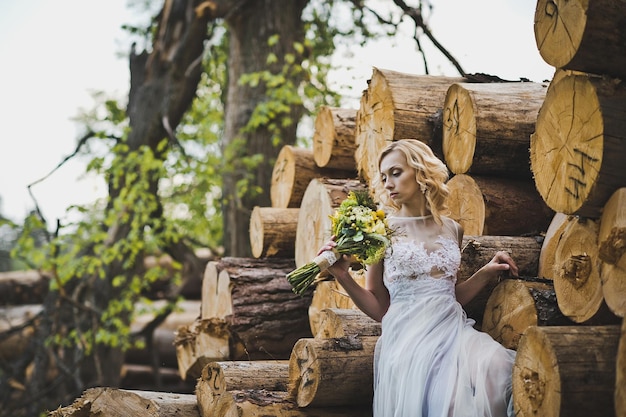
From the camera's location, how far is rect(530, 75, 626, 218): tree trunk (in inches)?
102

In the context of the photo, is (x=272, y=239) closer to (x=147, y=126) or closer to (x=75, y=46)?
(x=147, y=126)

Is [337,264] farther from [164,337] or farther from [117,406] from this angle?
[164,337]

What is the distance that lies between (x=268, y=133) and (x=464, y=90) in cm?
385

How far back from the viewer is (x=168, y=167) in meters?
7.69

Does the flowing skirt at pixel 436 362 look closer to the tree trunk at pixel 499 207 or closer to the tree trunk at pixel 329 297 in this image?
the tree trunk at pixel 499 207

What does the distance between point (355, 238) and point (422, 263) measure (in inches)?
13.7

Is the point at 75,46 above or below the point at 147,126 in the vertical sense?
above

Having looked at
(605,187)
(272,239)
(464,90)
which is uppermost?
(464,90)

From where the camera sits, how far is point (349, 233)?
3.30 metres

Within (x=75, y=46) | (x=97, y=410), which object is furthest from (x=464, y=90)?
(x=75, y=46)

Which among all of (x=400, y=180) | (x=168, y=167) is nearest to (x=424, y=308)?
(x=400, y=180)

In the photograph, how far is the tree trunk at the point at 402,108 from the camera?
418cm

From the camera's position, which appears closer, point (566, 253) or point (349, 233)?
point (566, 253)

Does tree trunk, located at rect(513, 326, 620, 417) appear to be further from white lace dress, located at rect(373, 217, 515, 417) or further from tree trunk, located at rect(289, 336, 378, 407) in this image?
tree trunk, located at rect(289, 336, 378, 407)
